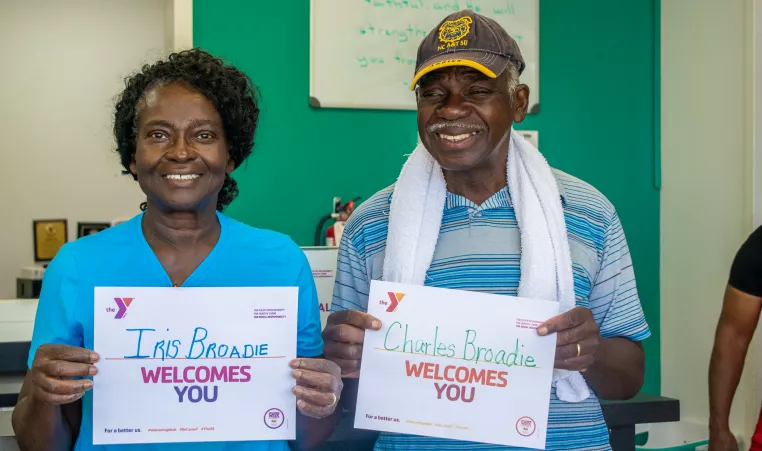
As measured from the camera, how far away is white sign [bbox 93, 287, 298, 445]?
4.16ft

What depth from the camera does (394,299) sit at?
1.40 meters

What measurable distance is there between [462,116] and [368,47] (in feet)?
5.72

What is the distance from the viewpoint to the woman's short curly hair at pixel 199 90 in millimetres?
1396

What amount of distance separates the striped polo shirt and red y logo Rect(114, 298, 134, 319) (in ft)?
1.40

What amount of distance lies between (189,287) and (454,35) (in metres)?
0.69

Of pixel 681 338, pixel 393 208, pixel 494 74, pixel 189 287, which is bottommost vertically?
pixel 681 338

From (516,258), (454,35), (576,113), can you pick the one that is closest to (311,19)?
(576,113)

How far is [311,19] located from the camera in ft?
9.98

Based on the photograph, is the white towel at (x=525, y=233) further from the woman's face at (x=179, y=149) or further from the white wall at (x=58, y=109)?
the white wall at (x=58, y=109)

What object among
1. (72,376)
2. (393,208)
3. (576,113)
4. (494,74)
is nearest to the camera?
(72,376)

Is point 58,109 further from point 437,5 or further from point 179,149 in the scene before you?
point 179,149

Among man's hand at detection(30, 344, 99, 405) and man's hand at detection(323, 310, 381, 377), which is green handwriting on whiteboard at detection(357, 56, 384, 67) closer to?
man's hand at detection(323, 310, 381, 377)

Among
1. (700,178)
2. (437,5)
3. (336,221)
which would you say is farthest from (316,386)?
(700,178)

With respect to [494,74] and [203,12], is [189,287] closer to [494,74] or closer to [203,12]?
[494,74]
